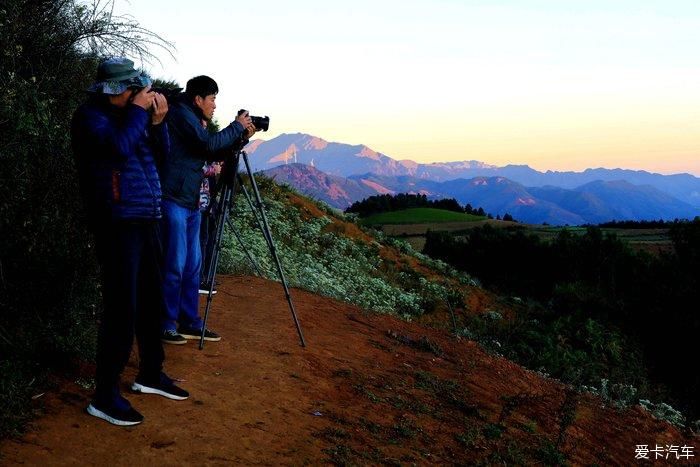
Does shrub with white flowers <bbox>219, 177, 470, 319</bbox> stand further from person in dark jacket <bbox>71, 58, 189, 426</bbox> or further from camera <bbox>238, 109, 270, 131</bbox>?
person in dark jacket <bbox>71, 58, 189, 426</bbox>

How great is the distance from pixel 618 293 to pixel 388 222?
61937mm

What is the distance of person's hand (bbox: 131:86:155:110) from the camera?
4.22 m

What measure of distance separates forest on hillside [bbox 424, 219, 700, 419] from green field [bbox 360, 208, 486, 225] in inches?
2033

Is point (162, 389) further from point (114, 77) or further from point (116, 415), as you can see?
point (114, 77)

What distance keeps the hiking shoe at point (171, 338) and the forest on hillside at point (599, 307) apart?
7797 mm

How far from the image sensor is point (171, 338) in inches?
253

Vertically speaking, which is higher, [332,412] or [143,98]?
[143,98]

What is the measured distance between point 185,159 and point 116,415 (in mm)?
2627

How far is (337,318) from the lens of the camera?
31.5 ft

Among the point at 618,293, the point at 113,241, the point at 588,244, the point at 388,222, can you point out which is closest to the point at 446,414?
the point at 113,241

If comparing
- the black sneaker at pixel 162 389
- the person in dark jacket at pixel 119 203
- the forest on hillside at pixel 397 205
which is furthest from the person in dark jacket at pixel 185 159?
the forest on hillside at pixel 397 205

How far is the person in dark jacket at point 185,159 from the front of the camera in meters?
5.85

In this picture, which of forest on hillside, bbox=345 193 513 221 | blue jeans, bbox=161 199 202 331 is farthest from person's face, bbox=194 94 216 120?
forest on hillside, bbox=345 193 513 221

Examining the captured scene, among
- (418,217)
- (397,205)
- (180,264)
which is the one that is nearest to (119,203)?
(180,264)
